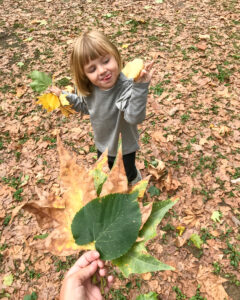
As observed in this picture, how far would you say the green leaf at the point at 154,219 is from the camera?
74cm

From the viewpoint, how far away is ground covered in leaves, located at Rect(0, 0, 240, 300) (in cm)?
224

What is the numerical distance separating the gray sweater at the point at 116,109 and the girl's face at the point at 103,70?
0.09m

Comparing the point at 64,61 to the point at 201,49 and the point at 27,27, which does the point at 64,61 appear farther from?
the point at 201,49

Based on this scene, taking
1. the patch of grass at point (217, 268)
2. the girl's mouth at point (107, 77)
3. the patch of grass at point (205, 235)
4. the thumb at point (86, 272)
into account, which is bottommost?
the patch of grass at point (217, 268)

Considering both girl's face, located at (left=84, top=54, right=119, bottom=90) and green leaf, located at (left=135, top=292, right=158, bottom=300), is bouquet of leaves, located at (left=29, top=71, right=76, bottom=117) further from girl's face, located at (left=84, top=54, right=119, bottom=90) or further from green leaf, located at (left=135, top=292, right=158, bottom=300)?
green leaf, located at (left=135, top=292, right=158, bottom=300)

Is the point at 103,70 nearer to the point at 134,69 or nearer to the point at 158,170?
the point at 134,69

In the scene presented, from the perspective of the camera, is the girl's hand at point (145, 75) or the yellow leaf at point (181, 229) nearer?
the girl's hand at point (145, 75)

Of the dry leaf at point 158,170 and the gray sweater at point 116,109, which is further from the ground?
the gray sweater at point 116,109

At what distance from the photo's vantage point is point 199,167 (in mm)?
2846

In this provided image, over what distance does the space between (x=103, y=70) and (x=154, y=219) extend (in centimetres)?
117

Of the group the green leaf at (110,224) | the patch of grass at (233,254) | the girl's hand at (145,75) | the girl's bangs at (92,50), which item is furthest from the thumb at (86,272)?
the patch of grass at (233,254)

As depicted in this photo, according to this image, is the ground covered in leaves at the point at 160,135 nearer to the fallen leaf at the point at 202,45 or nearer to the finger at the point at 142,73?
the fallen leaf at the point at 202,45

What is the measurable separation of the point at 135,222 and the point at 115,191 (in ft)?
0.39

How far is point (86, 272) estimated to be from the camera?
1.01 meters
